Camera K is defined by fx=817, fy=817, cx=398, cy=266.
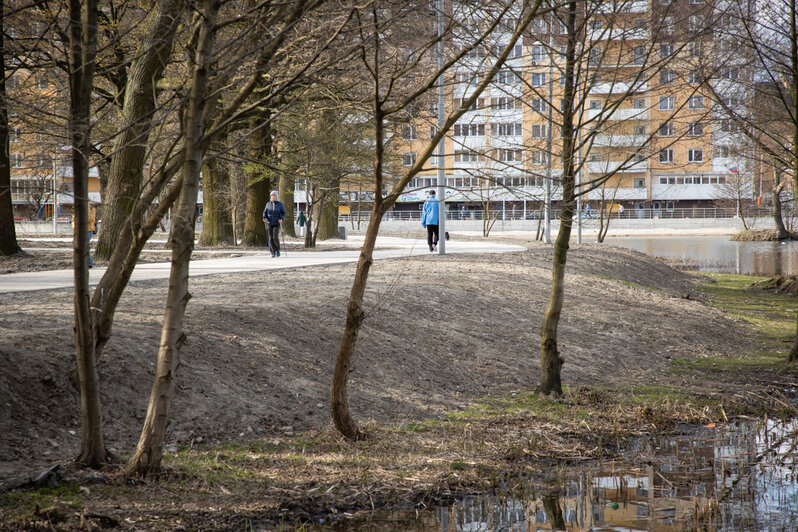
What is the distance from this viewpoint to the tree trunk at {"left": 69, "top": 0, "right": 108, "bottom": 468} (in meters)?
5.21

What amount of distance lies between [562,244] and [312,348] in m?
3.09

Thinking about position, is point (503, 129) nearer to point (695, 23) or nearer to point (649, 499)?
point (695, 23)

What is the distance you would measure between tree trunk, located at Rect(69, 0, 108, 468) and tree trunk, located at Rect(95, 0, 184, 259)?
0.81 feet

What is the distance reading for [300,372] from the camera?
871 centimetres

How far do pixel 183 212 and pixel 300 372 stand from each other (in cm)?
382

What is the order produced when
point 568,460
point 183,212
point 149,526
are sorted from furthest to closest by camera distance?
point 568,460
point 183,212
point 149,526

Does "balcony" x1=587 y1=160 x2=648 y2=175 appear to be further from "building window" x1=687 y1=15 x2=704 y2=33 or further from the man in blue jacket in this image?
the man in blue jacket

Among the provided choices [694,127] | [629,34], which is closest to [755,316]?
[694,127]

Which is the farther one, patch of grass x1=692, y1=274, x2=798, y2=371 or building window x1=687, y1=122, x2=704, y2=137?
patch of grass x1=692, y1=274, x2=798, y2=371

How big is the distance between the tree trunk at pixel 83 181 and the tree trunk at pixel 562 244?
4.94 meters

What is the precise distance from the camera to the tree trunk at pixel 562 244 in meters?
8.59

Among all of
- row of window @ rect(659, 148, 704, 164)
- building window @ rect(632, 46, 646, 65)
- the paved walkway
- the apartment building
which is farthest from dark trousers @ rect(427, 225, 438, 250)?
building window @ rect(632, 46, 646, 65)

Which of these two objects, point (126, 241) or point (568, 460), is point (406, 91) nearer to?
point (126, 241)

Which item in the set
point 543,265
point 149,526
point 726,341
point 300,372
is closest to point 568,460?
point 300,372
